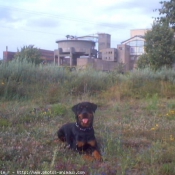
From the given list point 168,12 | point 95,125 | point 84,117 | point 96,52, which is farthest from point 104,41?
point 84,117

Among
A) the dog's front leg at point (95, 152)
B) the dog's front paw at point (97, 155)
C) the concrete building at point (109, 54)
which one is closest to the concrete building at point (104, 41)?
the concrete building at point (109, 54)

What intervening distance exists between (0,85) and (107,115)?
192 inches

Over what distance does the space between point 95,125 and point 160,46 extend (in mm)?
18245

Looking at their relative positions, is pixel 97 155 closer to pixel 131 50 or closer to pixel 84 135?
pixel 84 135

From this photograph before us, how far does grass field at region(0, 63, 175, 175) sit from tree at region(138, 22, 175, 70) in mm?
9071

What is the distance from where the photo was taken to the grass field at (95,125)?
489 cm

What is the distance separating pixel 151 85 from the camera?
15.8 m

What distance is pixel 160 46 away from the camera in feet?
82.0

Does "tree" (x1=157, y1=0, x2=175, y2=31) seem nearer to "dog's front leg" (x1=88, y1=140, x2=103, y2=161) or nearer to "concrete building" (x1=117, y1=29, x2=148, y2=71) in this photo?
"dog's front leg" (x1=88, y1=140, x2=103, y2=161)

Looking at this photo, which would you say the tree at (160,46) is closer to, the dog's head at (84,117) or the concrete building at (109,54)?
the dog's head at (84,117)

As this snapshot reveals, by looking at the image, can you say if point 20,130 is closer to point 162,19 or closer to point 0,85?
point 0,85

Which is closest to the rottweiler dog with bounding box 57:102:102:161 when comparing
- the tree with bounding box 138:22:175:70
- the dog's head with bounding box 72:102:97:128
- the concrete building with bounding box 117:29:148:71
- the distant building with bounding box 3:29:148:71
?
the dog's head with bounding box 72:102:97:128

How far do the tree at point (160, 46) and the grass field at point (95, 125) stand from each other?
29.8 feet

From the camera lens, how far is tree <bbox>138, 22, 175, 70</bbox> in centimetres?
2502
